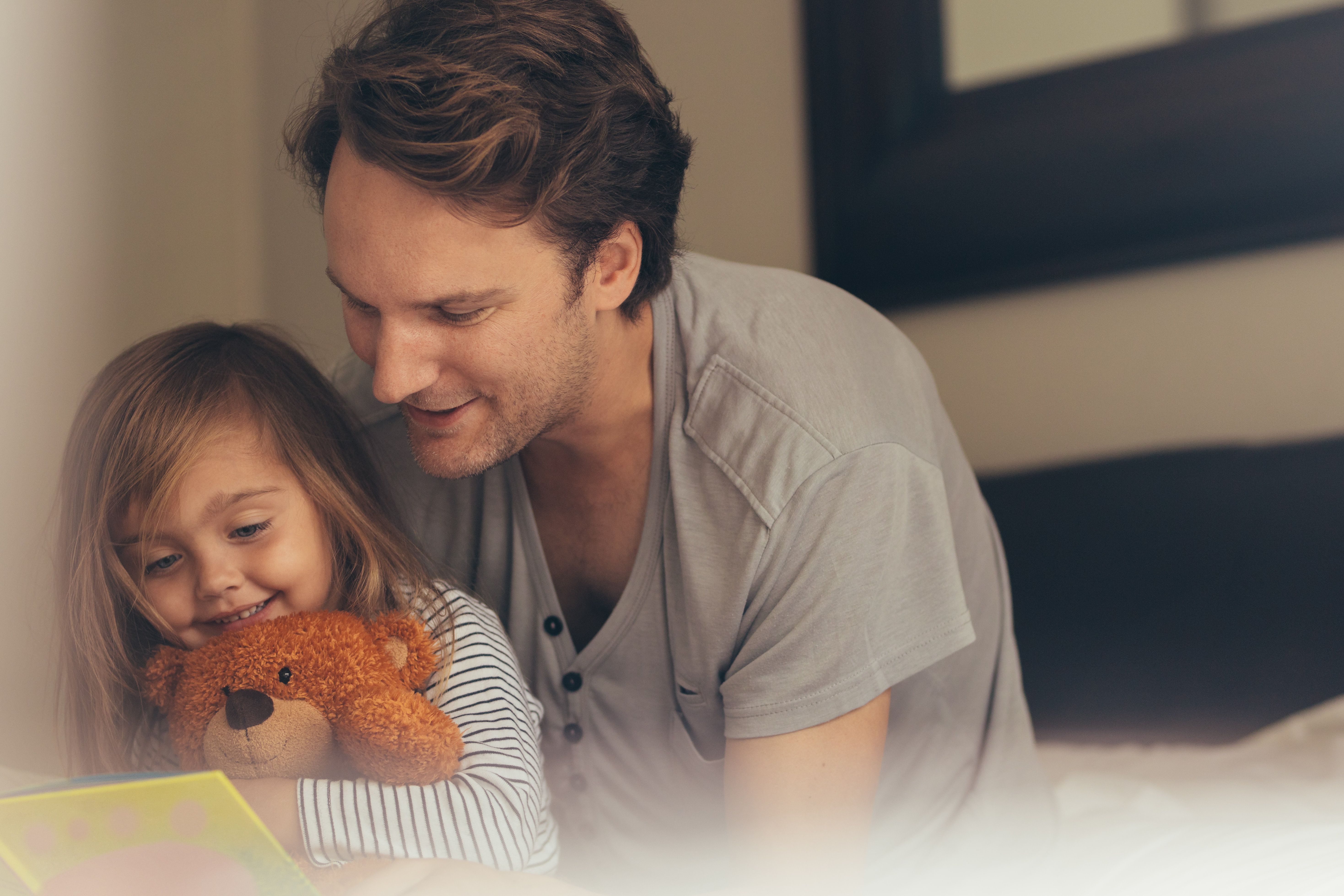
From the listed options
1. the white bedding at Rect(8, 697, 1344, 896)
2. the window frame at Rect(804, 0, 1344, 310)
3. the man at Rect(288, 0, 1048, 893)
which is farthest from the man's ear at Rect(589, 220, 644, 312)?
the white bedding at Rect(8, 697, 1344, 896)

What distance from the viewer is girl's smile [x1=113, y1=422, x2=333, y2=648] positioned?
27.2 inches

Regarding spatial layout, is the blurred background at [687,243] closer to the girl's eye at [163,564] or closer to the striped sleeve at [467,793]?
the girl's eye at [163,564]

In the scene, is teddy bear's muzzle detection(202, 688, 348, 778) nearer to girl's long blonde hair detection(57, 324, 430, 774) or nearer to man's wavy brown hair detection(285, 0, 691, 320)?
girl's long blonde hair detection(57, 324, 430, 774)

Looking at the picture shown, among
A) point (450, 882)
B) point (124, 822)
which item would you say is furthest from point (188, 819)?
point (450, 882)

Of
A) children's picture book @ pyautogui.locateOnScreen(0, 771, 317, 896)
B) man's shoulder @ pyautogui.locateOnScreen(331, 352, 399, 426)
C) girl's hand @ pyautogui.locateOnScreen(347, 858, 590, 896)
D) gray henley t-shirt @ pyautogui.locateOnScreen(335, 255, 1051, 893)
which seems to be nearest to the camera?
children's picture book @ pyautogui.locateOnScreen(0, 771, 317, 896)

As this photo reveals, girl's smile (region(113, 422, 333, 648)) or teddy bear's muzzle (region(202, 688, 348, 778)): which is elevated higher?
girl's smile (region(113, 422, 333, 648))

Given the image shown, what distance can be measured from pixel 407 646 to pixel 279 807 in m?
0.13

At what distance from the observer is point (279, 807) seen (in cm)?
61

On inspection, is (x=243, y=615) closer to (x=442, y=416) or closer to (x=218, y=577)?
(x=218, y=577)

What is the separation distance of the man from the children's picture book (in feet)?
1.16

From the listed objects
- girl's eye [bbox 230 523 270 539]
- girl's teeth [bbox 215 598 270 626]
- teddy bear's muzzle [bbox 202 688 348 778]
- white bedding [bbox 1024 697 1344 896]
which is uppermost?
girl's eye [bbox 230 523 270 539]

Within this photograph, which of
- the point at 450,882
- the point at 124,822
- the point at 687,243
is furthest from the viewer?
the point at 687,243

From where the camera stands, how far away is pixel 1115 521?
111cm

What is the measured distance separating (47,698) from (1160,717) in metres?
1.12
